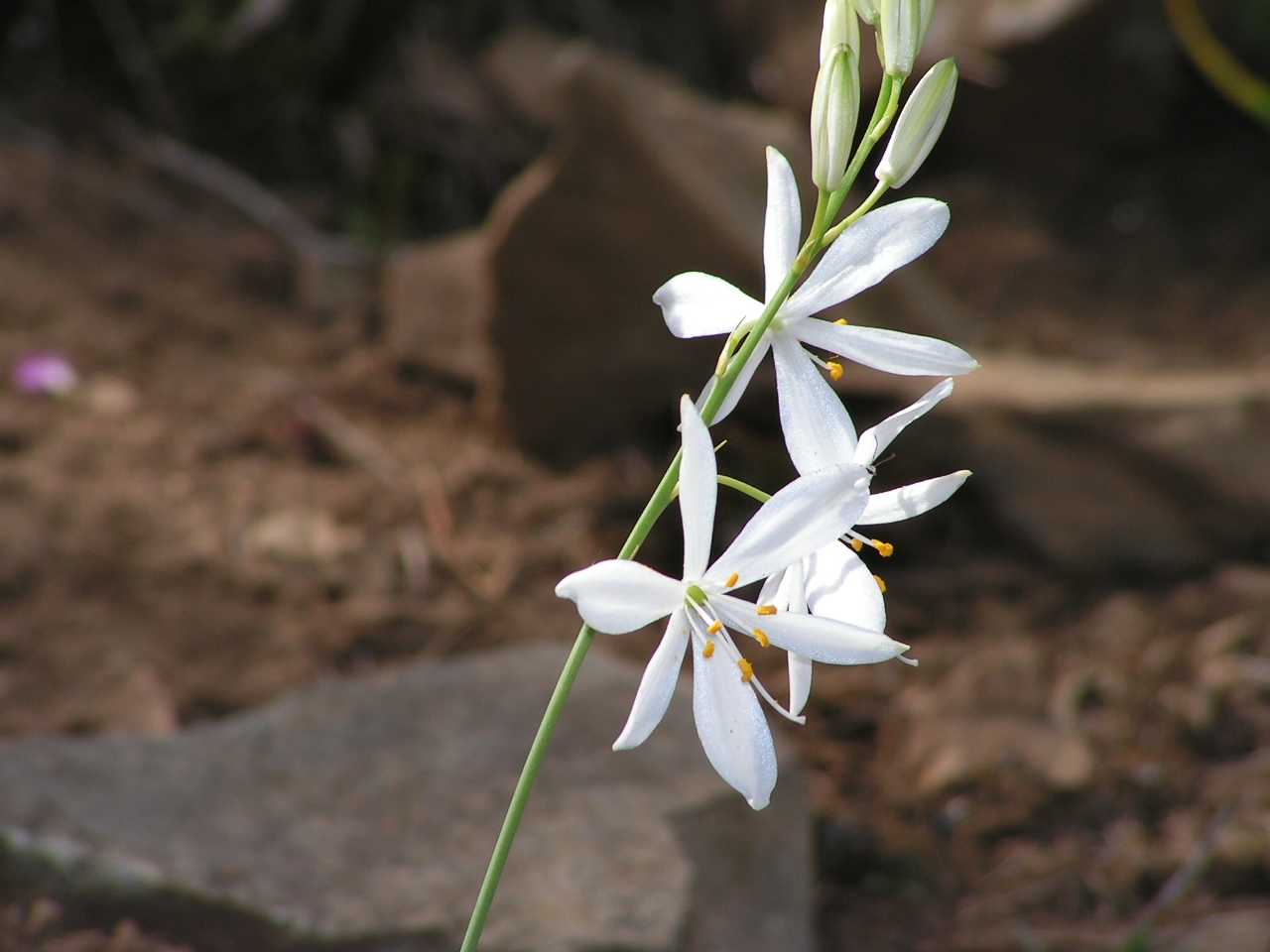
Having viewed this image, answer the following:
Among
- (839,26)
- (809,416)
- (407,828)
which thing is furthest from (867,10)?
(407,828)

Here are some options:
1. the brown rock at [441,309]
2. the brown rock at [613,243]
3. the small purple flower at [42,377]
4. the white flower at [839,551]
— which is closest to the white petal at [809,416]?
the white flower at [839,551]

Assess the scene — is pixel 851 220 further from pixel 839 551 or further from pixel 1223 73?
pixel 1223 73

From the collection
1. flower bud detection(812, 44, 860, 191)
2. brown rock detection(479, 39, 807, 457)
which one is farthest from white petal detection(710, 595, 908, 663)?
brown rock detection(479, 39, 807, 457)

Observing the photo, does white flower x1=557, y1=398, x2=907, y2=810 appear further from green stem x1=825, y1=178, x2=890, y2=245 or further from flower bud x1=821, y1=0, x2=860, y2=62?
flower bud x1=821, y1=0, x2=860, y2=62

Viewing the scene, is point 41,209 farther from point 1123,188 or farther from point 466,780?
point 1123,188

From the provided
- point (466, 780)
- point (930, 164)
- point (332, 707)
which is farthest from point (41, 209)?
point (930, 164)
